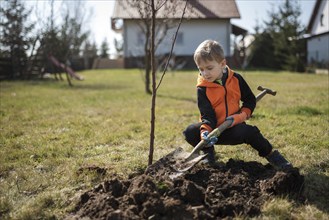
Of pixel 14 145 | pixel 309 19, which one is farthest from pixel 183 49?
pixel 14 145

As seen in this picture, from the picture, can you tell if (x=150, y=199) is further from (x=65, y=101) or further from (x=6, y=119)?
(x=65, y=101)

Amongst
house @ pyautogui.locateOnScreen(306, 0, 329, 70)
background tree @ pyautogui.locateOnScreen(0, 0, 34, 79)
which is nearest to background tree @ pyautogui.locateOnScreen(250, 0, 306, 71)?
house @ pyautogui.locateOnScreen(306, 0, 329, 70)

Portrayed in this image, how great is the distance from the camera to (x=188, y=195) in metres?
2.66

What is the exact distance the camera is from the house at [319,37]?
82.2 feet

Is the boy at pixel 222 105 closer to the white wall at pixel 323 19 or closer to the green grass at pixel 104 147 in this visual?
the green grass at pixel 104 147

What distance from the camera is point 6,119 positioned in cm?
686

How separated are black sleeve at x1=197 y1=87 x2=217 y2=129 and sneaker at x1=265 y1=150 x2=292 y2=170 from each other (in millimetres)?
596

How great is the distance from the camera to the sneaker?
335 cm

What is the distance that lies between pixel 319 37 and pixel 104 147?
2634 centimetres

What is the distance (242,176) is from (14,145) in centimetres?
308

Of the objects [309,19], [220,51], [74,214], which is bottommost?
[74,214]

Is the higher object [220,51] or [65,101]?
[220,51]

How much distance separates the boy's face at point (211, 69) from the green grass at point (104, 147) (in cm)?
101

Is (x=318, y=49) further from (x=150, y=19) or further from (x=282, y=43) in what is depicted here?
(x=150, y=19)
